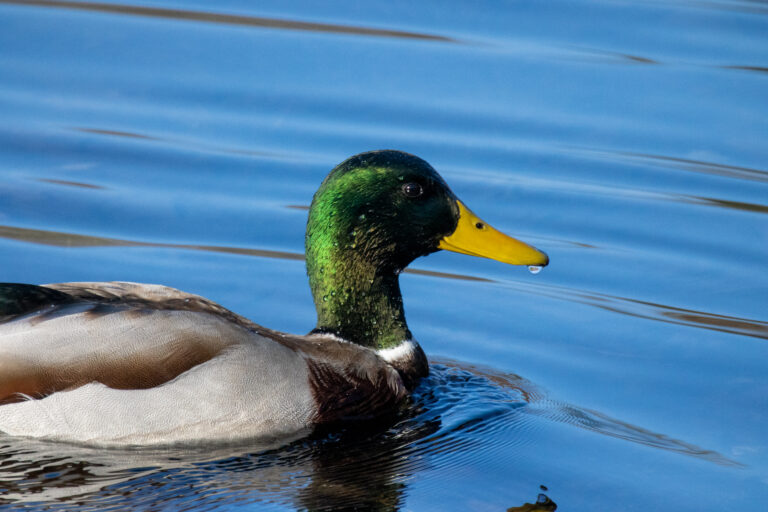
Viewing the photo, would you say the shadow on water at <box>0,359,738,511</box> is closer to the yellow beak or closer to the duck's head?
the duck's head

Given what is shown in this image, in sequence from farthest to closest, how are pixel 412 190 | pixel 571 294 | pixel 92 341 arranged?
pixel 571 294 → pixel 412 190 → pixel 92 341

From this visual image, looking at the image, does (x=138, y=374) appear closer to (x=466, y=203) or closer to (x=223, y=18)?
(x=466, y=203)

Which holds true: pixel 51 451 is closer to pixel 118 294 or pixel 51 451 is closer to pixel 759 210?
pixel 118 294

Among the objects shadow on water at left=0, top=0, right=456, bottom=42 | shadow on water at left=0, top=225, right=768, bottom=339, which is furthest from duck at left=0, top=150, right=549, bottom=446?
shadow on water at left=0, top=0, right=456, bottom=42

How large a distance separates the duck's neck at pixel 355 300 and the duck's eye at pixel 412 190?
0.42 meters

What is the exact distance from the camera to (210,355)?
631 centimetres

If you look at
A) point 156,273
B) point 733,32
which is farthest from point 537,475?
point 733,32

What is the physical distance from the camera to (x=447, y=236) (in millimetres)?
7301

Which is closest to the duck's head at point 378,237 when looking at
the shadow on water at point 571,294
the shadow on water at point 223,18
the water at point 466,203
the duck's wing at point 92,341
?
the water at point 466,203

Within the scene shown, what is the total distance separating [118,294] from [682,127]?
5897 mm

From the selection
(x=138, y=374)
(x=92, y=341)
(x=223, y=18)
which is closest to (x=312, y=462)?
(x=138, y=374)

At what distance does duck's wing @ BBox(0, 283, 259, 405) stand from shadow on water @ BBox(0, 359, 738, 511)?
12.7 inches

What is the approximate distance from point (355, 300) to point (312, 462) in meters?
1.21

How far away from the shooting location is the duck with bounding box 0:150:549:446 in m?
6.19
